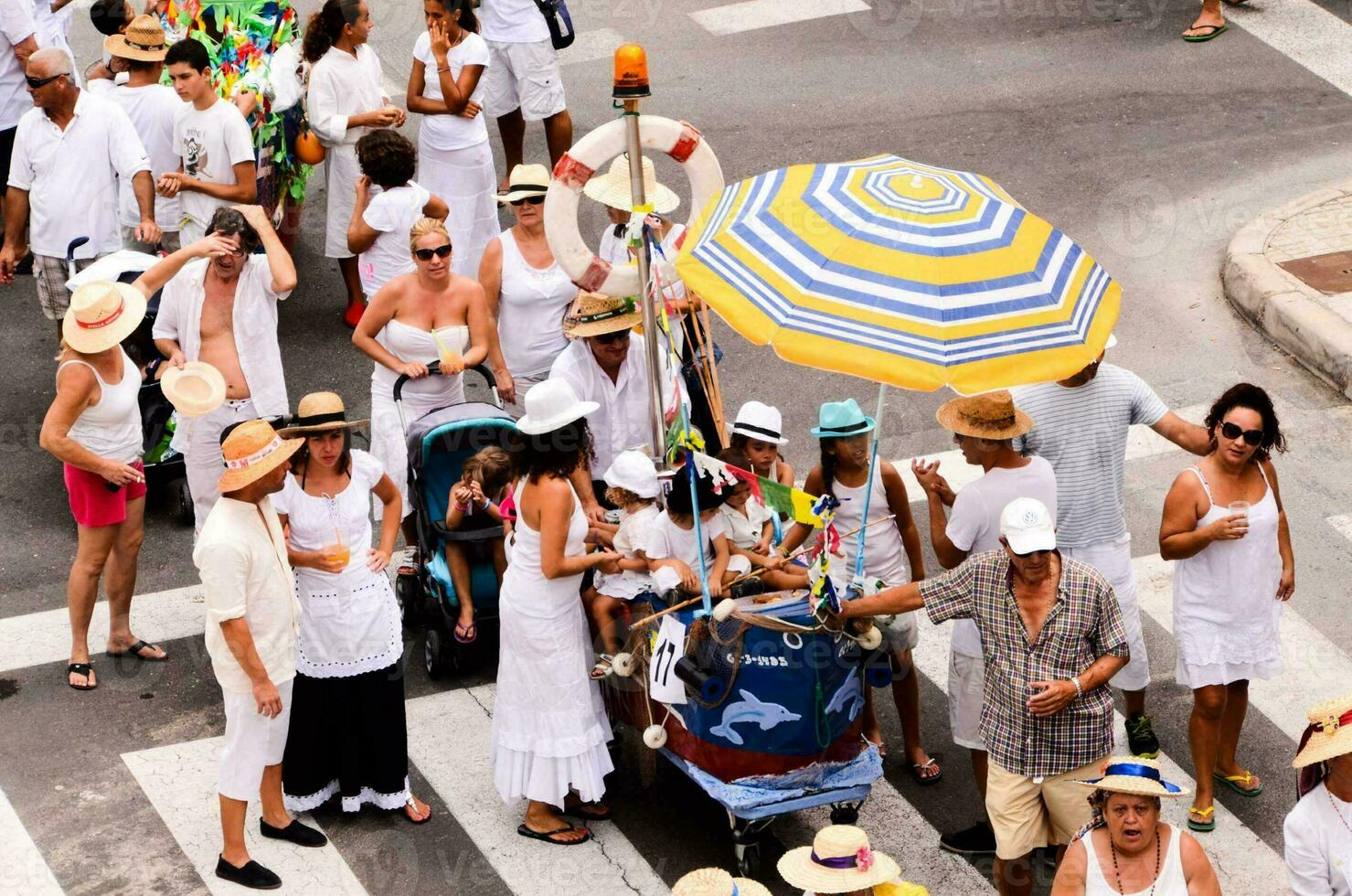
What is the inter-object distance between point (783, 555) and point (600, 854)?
57.2 inches

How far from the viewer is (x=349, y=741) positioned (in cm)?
770

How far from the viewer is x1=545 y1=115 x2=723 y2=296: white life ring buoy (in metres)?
7.68

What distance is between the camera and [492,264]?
31.1ft

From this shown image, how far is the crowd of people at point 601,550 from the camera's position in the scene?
6.91m

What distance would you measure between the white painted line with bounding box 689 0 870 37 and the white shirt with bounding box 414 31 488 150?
471 cm

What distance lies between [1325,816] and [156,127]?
296 inches

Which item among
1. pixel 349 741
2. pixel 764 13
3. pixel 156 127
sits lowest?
pixel 349 741

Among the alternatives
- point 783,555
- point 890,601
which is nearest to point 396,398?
point 783,555

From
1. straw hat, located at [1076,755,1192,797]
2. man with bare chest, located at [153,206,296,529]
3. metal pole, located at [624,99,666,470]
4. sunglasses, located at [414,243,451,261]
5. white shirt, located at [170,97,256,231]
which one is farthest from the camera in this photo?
white shirt, located at [170,97,256,231]

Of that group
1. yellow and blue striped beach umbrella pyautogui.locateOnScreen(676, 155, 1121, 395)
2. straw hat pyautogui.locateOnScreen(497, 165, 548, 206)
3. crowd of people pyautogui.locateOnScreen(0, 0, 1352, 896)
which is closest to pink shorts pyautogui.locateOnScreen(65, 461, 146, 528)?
crowd of people pyautogui.locateOnScreen(0, 0, 1352, 896)

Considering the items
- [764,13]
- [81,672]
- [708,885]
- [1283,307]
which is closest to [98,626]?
[81,672]

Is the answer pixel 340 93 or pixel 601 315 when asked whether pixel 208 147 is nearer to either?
pixel 340 93

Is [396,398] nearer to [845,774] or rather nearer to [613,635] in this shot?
[613,635]

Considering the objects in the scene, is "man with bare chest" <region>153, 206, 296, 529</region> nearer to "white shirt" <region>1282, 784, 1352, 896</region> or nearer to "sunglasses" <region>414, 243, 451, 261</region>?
"sunglasses" <region>414, 243, 451, 261</region>
